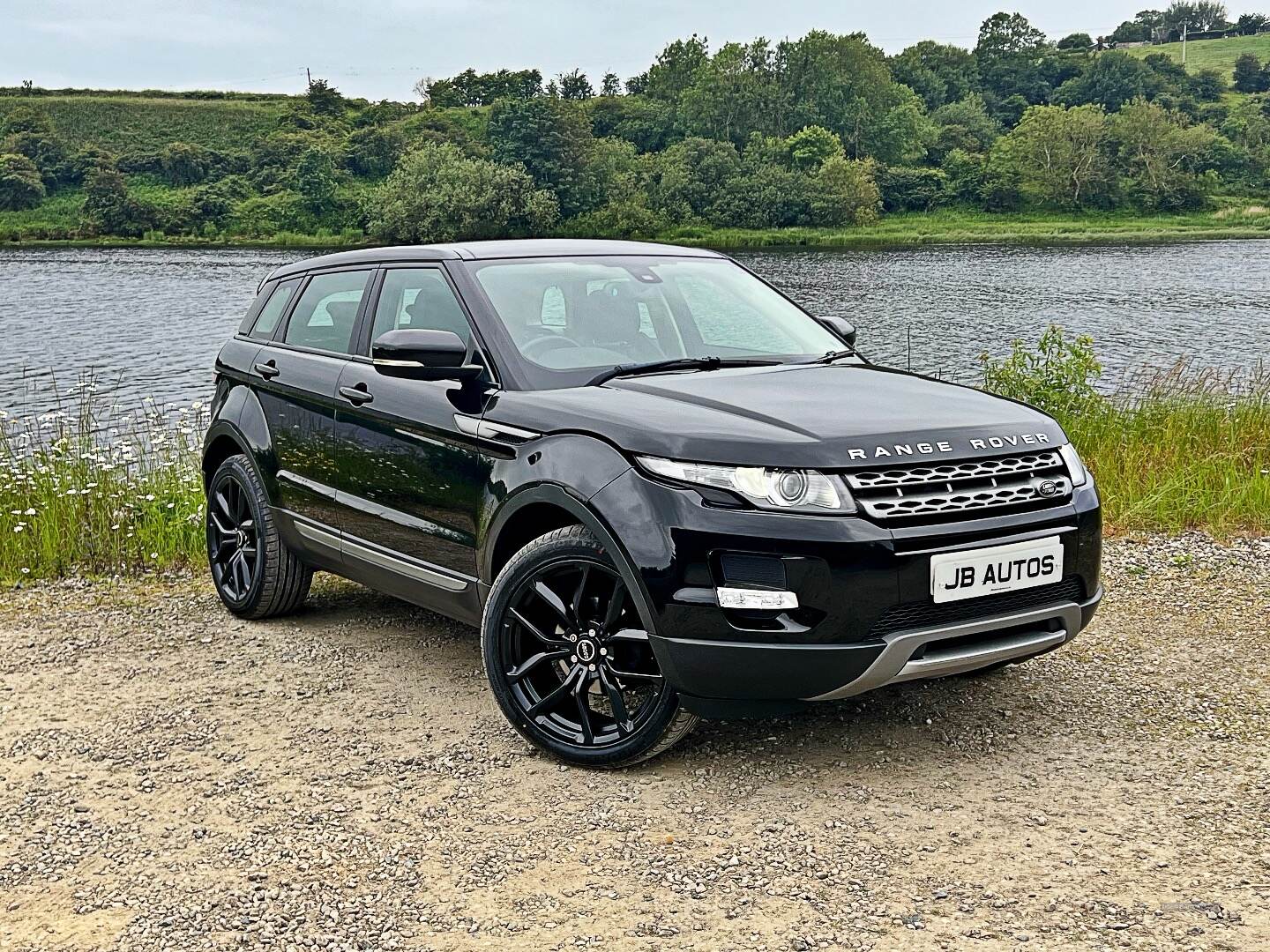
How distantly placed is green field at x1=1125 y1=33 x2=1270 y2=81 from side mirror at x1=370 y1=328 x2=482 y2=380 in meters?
162

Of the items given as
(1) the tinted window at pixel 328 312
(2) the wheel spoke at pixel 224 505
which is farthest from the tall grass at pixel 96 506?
(1) the tinted window at pixel 328 312

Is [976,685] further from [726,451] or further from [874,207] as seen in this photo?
[874,207]

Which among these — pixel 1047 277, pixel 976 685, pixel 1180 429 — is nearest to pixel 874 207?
pixel 1047 277

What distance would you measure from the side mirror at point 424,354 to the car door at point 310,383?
0.95 m

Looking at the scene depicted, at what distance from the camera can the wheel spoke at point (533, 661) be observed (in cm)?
424

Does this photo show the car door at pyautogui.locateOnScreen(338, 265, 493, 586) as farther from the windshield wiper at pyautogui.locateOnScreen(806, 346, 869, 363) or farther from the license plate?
the license plate

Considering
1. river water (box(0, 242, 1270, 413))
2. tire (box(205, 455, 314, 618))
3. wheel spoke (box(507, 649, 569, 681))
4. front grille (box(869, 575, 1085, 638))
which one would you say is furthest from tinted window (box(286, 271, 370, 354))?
river water (box(0, 242, 1270, 413))

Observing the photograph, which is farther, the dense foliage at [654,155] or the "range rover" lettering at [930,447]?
the dense foliage at [654,155]

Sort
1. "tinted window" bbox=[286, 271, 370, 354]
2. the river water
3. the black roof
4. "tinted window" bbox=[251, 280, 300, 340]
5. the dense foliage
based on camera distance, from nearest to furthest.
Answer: the black roof
"tinted window" bbox=[286, 271, 370, 354]
"tinted window" bbox=[251, 280, 300, 340]
the river water
the dense foliage

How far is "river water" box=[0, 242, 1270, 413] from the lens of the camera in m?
26.0

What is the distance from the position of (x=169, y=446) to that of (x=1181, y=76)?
15110 centimetres

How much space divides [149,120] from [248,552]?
139598 mm

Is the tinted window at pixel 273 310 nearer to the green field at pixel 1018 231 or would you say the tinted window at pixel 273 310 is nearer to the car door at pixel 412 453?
the car door at pixel 412 453

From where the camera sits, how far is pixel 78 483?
8.74 metres
